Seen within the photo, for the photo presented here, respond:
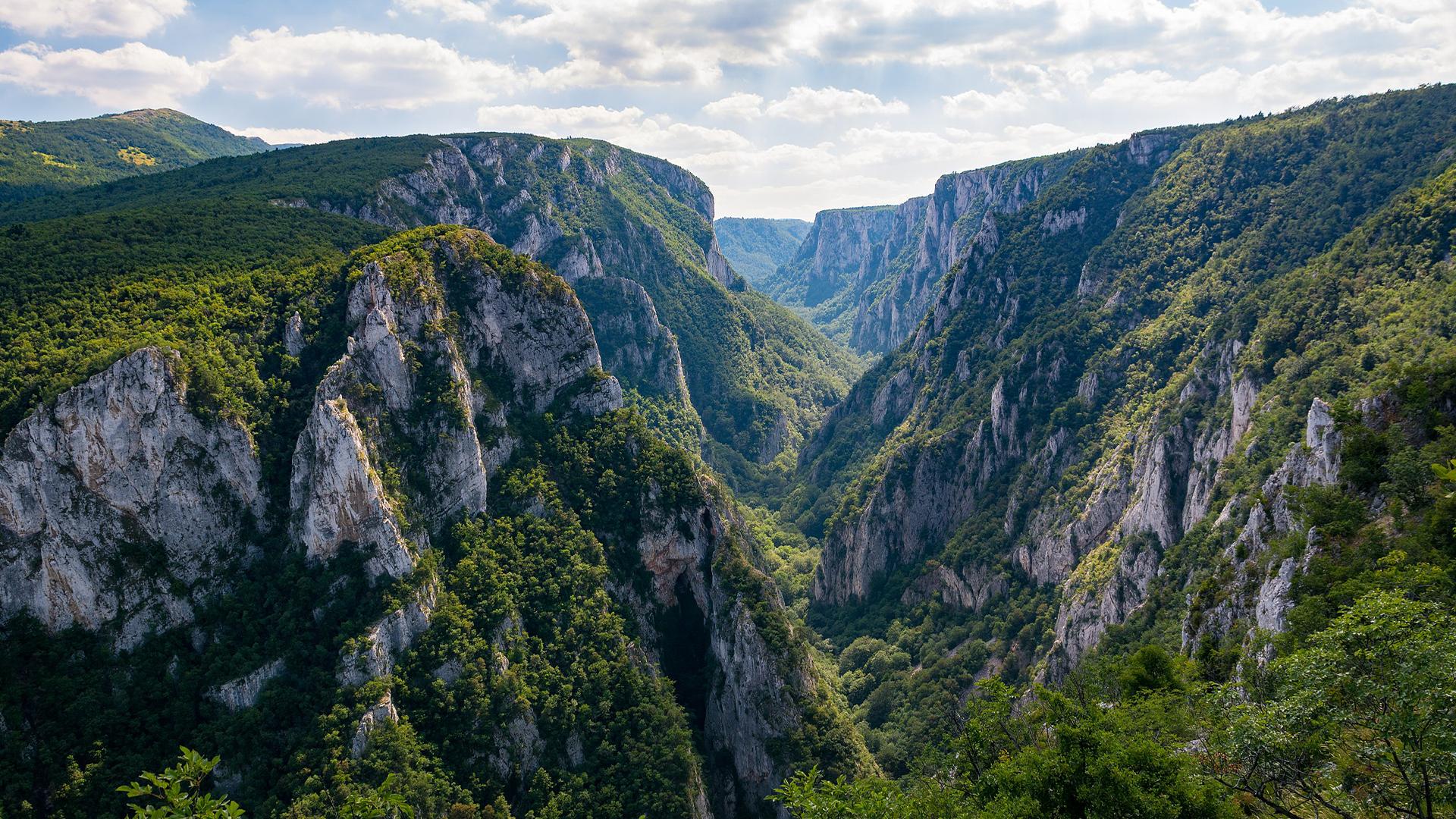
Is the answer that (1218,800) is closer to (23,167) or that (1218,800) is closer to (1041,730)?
(1041,730)

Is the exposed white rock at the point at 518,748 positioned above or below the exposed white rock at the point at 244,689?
below

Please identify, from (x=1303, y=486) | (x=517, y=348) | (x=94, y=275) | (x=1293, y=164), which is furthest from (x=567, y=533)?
(x=1293, y=164)

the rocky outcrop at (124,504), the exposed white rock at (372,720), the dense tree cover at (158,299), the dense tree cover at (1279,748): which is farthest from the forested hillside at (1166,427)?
the dense tree cover at (158,299)

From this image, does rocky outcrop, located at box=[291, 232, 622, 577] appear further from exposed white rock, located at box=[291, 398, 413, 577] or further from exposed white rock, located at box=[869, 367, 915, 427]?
exposed white rock, located at box=[869, 367, 915, 427]

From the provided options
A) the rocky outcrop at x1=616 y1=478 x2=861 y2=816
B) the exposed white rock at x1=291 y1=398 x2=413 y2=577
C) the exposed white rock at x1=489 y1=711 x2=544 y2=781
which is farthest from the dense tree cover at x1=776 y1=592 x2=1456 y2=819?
the exposed white rock at x1=291 y1=398 x2=413 y2=577

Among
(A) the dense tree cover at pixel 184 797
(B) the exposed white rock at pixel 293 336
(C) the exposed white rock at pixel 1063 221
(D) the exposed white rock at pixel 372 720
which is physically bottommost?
(D) the exposed white rock at pixel 372 720

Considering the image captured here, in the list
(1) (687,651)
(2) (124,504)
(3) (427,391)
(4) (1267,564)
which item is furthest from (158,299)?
(4) (1267,564)

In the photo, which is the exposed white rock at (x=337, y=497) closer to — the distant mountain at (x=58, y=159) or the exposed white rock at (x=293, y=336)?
the exposed white rock at (x=293, y=336)
